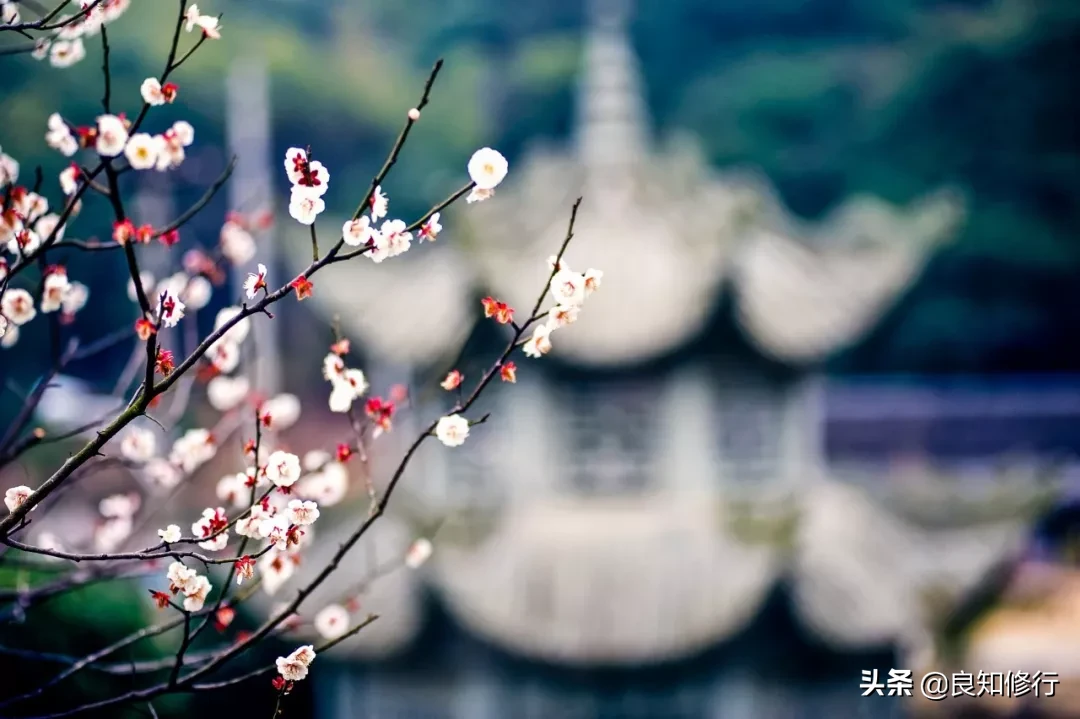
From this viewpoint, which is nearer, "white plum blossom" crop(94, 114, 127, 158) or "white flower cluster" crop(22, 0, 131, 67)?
"white plum blossom" crop(94, 114, 127, 158)

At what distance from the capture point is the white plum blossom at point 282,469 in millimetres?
1449

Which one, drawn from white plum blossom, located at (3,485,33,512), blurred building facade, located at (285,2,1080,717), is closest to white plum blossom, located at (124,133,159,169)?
white plum blossom, located at (3,485,33,512)

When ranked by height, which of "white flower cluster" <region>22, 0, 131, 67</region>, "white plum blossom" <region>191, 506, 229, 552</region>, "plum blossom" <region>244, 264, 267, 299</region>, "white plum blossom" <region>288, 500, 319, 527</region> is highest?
"white flower cluster" <region>22, 0, 131, 67</region>

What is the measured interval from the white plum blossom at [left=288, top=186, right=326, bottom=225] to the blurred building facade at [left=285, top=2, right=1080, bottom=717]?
2.83 m

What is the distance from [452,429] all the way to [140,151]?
2.31 feet

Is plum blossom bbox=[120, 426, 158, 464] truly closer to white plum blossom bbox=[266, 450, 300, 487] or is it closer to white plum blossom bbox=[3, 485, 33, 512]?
white plum blossom bbox=[3, 485, 33, 512]

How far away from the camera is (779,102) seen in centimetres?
1497

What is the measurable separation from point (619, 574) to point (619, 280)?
145cm

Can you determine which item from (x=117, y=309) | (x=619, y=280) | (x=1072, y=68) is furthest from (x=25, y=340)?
(x=1072, y=68)

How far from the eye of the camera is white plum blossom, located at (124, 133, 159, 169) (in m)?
1.37

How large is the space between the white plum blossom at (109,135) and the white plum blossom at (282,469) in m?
0.53

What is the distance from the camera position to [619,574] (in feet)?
13.9

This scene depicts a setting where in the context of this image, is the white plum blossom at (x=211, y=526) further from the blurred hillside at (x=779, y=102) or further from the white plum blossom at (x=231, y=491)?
the blurred hillside at (x=779, y=102)

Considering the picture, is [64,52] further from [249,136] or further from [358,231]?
[249,136]
